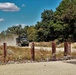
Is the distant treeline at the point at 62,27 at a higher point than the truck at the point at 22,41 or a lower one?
higher

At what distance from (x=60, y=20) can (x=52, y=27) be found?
5.52 m

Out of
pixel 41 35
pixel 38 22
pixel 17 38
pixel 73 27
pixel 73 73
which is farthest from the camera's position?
pixel 38 22

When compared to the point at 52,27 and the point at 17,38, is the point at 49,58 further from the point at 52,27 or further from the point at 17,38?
the point at 52,27

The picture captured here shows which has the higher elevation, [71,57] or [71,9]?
[71,9]

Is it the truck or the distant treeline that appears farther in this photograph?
the distant treeline

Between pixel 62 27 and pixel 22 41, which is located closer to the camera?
pixel 22 41

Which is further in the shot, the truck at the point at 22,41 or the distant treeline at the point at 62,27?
the distant treeline at the point at 62,27

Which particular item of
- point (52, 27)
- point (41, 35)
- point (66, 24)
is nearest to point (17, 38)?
point (66, 24)

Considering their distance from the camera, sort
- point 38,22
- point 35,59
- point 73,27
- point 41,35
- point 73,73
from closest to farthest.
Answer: point 73,73 < point 35,59 < point 73,27 < point 41,35 < point 38,22

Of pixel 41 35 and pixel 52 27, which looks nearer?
pixel 52 27

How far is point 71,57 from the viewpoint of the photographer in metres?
23.9

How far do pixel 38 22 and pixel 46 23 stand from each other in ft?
24.4

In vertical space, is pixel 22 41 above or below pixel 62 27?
below

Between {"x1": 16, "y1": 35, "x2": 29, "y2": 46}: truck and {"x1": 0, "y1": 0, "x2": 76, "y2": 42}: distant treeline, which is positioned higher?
{"x1": 0, "y1": 0, "x2": 76, "y2": 42}: distant treeline
